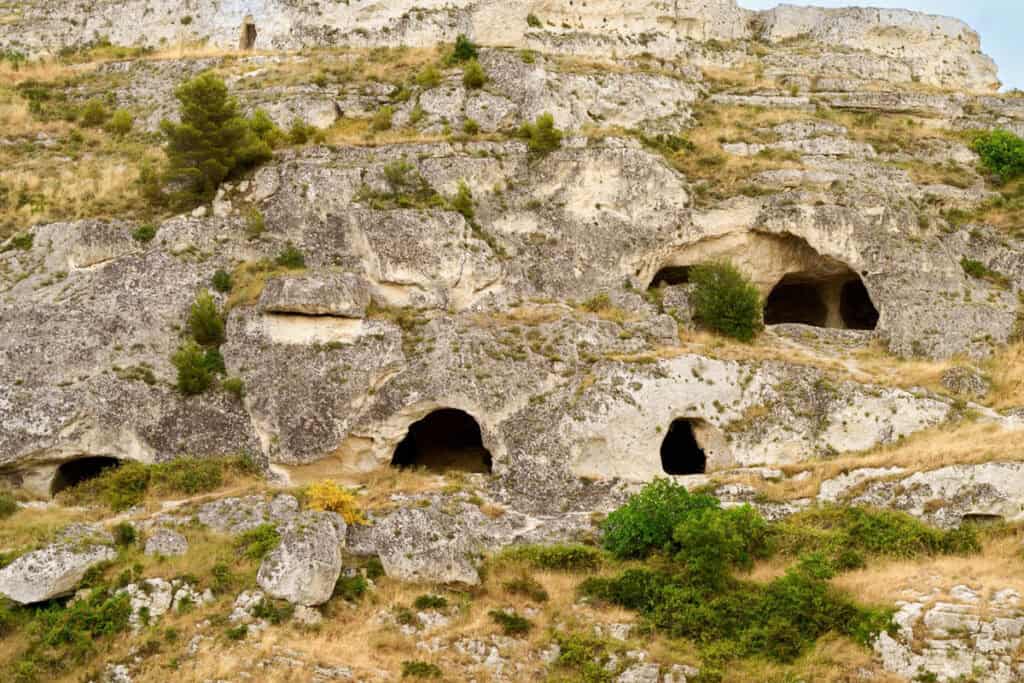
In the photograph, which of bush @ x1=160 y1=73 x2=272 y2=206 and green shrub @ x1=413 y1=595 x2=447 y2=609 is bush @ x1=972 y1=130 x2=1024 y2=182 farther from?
green shrub @ x1=413 y1=595 x2=447 y2=609

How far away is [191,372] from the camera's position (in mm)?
28203

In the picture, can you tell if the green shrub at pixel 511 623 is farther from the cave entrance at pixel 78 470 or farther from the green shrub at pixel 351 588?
the cave entrance at pixel 78 470

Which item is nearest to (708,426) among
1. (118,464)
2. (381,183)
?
(381,183)

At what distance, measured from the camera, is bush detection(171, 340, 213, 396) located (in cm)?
2820

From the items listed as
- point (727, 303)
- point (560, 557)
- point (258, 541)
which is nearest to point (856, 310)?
point (727, 303)

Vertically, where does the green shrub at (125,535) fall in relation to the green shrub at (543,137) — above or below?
below

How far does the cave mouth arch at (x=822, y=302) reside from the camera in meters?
36.6

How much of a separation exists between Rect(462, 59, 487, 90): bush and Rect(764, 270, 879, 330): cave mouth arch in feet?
39.7

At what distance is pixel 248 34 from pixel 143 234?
56.8ft

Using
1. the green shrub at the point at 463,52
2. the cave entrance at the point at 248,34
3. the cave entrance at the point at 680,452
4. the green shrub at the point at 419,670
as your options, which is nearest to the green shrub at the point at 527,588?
the green shrub at the point at 419,670

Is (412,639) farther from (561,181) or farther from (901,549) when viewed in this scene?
(561,181)

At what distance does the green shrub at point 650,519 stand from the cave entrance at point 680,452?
22.0 feet

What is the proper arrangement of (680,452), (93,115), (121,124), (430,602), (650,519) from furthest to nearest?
(93,115)
(121,124)
(680,452)
(650,519)
(430,602)

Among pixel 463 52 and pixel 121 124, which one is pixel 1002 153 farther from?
pixel 121 124
